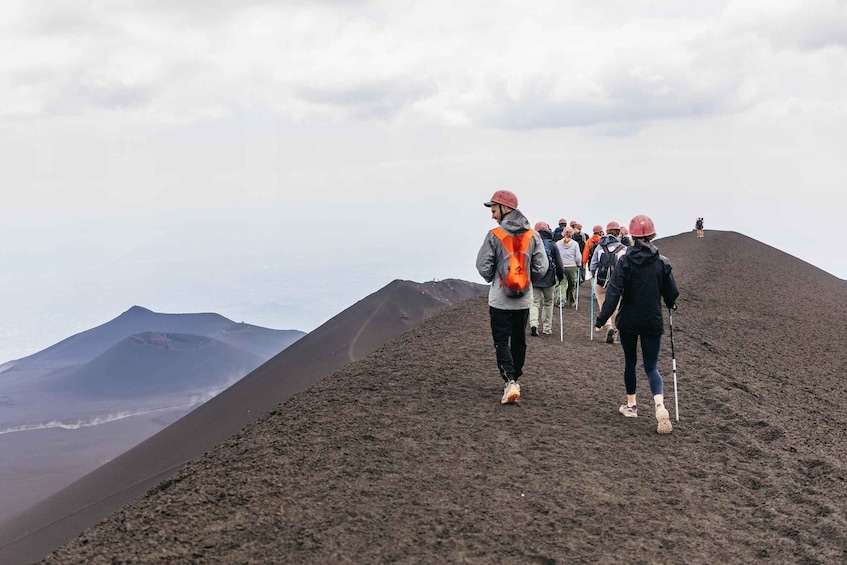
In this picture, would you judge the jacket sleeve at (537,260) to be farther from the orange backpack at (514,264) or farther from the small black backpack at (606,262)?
the small black backpack at (606,262)

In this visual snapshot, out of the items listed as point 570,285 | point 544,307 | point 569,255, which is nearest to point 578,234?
point 570,285

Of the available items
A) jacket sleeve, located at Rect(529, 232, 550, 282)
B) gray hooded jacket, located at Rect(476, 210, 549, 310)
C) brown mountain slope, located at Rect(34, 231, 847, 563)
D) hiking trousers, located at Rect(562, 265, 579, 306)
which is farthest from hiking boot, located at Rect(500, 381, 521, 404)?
hiking trousers, located at Rect(562, 265, 579, 306)

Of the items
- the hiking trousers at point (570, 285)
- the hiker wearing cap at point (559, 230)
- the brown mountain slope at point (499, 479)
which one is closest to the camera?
the brown mountain slope at point (499, 479)

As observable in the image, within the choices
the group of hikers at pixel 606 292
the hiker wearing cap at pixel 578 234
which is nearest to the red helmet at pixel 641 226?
the group of hikers at pixel 606 292

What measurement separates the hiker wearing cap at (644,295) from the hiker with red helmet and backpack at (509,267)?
0.93 metres

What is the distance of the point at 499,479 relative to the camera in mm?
7180

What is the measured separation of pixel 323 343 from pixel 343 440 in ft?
107

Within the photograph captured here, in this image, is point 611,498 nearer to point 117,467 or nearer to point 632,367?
point 632,367

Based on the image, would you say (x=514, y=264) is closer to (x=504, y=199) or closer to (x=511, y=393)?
(x=504, y=199)

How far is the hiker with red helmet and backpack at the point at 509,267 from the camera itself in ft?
30.0

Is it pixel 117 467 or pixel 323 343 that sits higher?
pixel 323 343

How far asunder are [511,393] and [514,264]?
165 cm

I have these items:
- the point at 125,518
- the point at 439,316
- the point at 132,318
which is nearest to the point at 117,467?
the point at 439,316

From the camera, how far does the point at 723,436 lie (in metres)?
9.41
